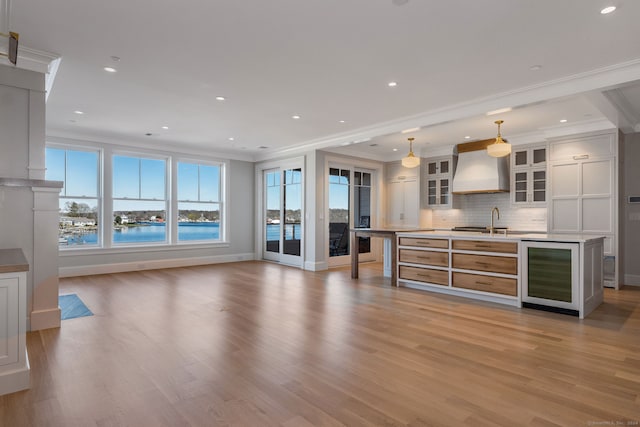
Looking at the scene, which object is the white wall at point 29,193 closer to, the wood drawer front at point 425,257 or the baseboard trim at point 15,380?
the baseboard trim at point 15,380

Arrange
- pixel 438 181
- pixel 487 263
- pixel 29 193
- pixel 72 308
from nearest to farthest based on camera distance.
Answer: pixel 29 193
pixel 72 308
pixel 487 263
pixel 438 181

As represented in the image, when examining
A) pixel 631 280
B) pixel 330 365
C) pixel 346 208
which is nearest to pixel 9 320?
pixel 330 365

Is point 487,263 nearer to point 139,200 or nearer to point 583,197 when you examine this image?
point 583,197

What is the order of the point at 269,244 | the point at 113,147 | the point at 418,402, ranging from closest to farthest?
1. the point at 418,402
2. the point at 113,147
3. the point at 269,244

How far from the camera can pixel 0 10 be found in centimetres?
278

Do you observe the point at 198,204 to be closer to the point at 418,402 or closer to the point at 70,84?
the point at 70,84

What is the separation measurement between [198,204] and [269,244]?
2.01 metres

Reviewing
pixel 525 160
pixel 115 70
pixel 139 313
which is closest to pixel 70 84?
pixel 115 70

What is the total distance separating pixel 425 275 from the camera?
5590mm

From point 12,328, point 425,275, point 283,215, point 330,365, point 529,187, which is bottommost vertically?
point 330,365

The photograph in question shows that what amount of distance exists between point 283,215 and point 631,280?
6885 mm

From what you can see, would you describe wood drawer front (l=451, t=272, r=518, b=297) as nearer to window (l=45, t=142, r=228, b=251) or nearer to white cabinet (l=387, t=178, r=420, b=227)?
white cabinet (l=387, t=178, r=420, b=227)

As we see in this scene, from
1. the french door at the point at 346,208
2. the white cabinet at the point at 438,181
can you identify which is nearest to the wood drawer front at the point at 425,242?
the french door at the point at 346,208

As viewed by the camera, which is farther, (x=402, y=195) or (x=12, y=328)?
(x=402, y=195)
